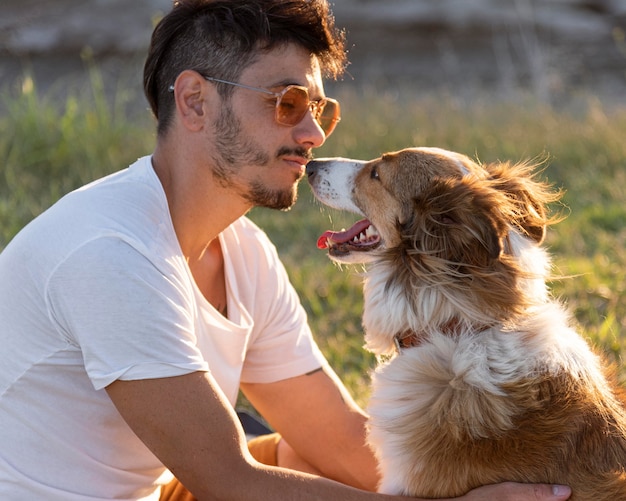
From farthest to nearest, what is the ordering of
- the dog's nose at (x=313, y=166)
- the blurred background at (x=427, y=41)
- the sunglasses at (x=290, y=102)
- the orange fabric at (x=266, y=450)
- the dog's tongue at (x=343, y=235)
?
the blurred background at (x=427, y=41), the orange fabric at (x=266, y=450), the dog's nose at (x=313, y=166), the dog's tongue at (x=343, y=235), the sunglasses at (x=290, y=102)

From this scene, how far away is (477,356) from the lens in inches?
99.5

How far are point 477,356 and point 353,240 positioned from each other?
2.29 ft

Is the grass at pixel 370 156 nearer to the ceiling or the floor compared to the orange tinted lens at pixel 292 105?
nearer to the floor

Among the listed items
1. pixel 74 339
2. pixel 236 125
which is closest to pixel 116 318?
pixel 74 339

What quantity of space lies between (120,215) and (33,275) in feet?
0.98

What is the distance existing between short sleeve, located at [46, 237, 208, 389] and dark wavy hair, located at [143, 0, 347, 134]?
771 millimetres

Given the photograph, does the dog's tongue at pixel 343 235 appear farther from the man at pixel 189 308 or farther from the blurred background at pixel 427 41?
the blurred background at pixel 427 41

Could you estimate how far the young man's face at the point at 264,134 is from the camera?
9.53 ft

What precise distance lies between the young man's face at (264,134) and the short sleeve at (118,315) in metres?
0.62

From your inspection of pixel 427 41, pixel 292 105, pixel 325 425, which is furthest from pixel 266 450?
pixel 427 41

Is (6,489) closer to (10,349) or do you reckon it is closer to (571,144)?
(10,349)

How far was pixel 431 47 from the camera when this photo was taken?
16.5m

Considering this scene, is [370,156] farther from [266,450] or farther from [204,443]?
[204,443]

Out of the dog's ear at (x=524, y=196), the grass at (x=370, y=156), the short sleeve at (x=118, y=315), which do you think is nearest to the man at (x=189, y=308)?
the short sleeve at (x=118, y=315)
